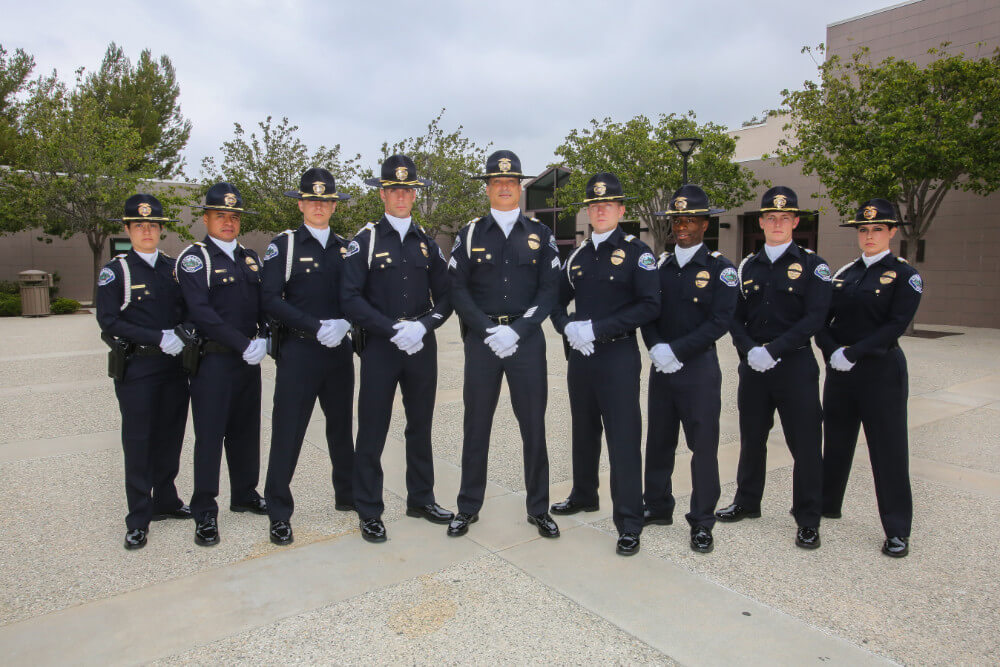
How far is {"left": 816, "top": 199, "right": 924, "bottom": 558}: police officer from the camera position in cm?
381

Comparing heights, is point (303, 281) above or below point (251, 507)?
above

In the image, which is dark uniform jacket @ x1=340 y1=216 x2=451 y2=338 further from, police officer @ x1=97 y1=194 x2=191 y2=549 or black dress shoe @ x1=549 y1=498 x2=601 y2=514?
black dress shoe @ x1=549 y1=498 x2=601 y2=514

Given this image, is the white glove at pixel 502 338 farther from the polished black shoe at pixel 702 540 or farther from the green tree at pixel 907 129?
the green tree at pixel 907 129

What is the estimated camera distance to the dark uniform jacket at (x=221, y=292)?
12.8 ft

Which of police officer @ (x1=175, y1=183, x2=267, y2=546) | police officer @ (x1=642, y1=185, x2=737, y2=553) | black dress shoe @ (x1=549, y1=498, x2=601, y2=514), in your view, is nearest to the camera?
police officer @ (x1=642, y1=185, x2=737, y2=553)

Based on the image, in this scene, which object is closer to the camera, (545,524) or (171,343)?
(171,343)

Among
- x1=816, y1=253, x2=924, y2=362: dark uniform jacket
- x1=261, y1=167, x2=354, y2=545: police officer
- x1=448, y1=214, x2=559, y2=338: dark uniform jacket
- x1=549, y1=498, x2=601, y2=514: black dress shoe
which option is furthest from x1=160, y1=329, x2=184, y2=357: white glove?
x1=816, y1=253, x2=924, y2=362: dark uniform jacket

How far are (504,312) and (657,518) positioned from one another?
163 cm

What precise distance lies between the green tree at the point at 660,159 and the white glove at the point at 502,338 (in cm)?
1902

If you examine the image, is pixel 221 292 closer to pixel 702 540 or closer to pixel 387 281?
pixel 387 281

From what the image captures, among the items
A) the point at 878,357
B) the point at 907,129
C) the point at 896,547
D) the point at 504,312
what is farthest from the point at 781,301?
the point at 907,129

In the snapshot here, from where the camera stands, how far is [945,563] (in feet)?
12.0

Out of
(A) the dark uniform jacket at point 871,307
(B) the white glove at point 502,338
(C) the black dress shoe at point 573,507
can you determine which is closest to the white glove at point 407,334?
(B) the white glove at point 502,338

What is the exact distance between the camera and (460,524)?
399 centimetres
